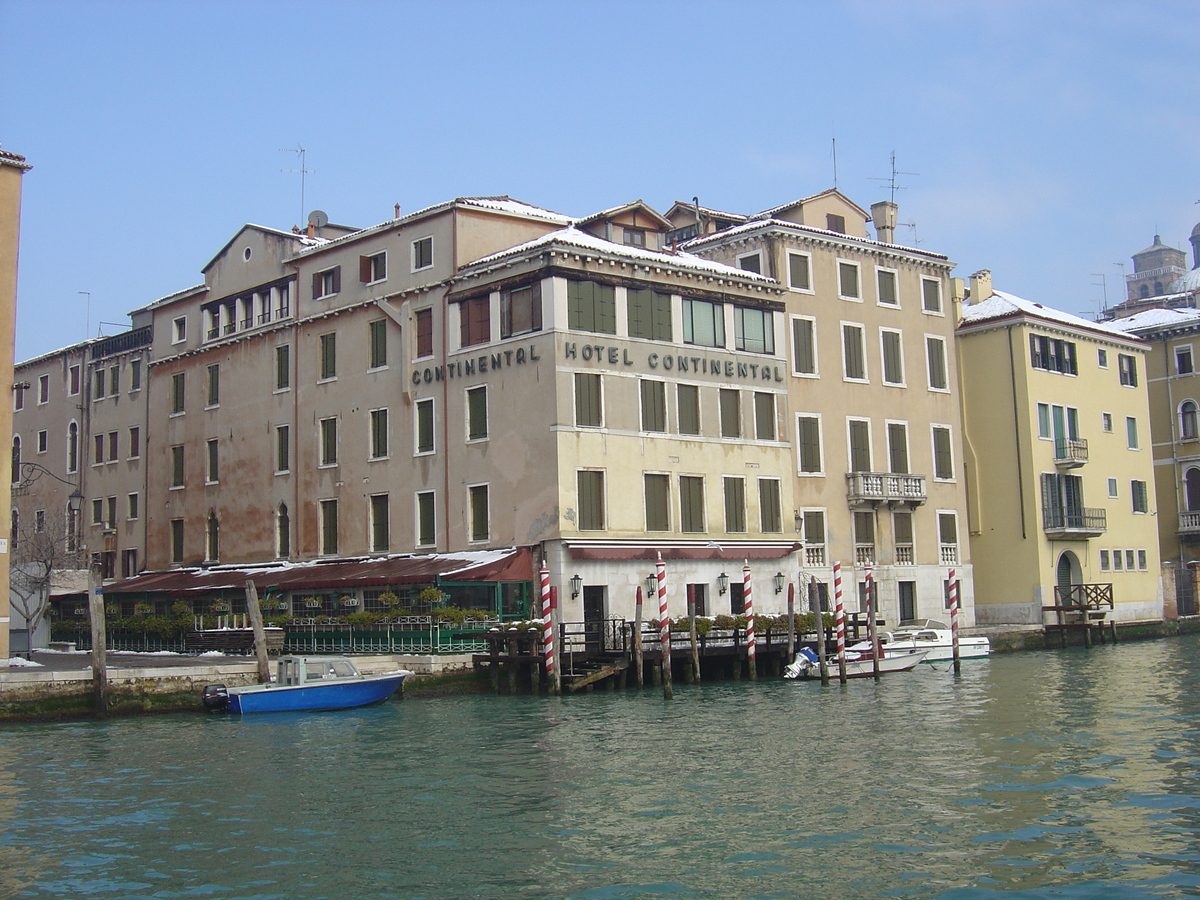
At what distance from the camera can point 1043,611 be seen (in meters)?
51.8

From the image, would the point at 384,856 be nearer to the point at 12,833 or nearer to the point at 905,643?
the point at 12,833

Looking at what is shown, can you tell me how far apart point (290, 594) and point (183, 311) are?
1640cm

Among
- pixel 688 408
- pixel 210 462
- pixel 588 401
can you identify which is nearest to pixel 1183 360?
pixel 688 408

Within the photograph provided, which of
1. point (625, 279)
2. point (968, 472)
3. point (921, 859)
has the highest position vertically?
point (625, 279)

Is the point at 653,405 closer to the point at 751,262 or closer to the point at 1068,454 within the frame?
the point at 751,262

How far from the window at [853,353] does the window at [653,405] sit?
361 inches

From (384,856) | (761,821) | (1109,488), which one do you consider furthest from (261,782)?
(1109,488)

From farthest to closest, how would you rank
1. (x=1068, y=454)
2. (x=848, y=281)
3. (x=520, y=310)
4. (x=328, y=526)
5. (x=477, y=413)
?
(x=1068, y=454), (x=848, y=281), (x=328, y=526), (x=477, y=413), (x=520, y=310)

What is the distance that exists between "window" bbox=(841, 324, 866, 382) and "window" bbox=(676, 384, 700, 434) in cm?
780

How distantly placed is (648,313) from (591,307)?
87.7 inches

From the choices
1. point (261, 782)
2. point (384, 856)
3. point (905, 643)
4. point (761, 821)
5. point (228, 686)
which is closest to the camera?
point (384, 856)

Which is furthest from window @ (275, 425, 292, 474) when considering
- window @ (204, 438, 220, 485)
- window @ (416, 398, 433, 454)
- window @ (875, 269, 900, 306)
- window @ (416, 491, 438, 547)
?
window @ (875, 269, 900, 306)

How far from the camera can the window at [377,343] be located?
4497 cm

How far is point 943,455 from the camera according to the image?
50.9 meters
